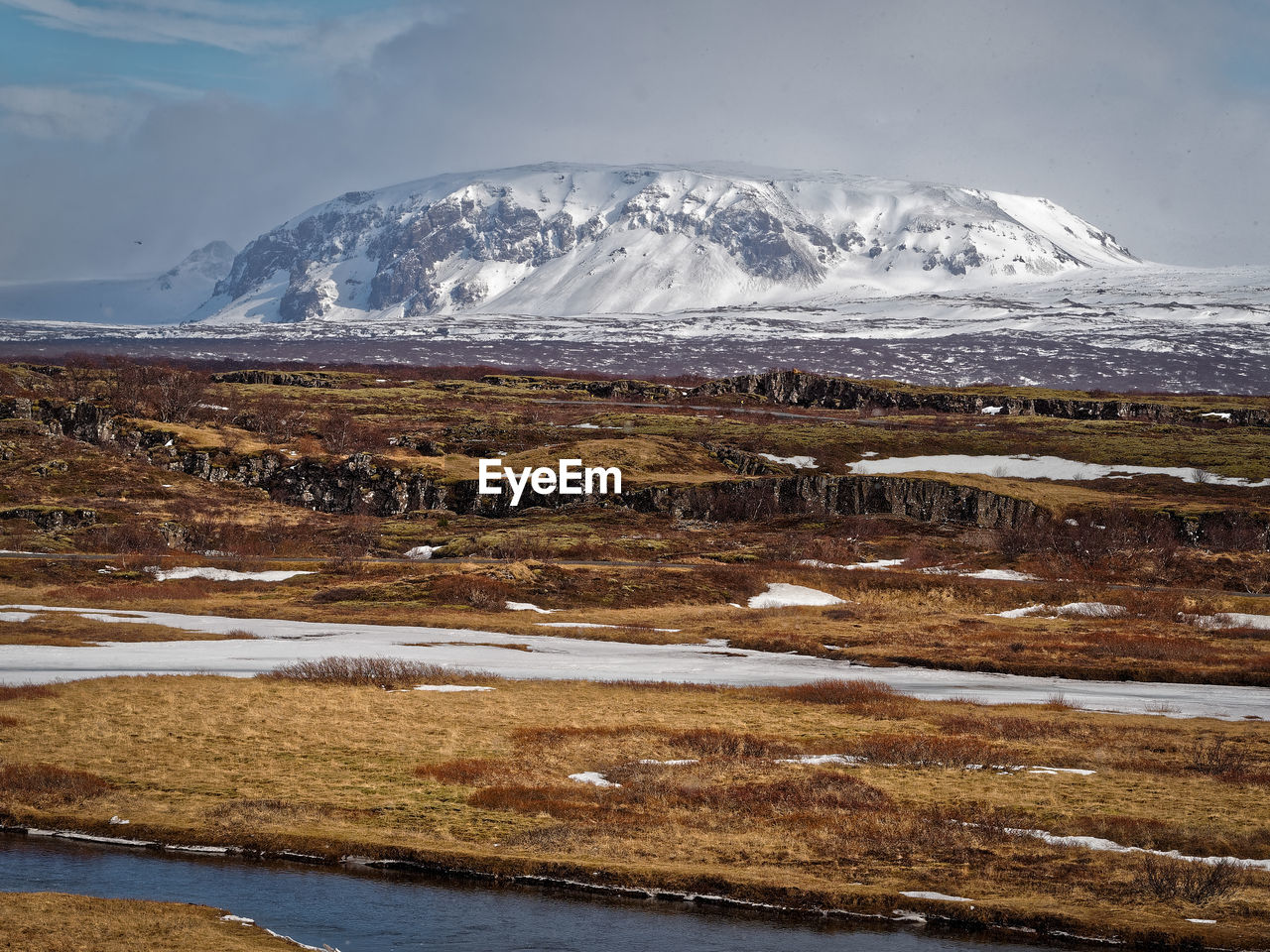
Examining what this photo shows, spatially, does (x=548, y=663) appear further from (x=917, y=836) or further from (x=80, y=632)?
(x=917, y=836)

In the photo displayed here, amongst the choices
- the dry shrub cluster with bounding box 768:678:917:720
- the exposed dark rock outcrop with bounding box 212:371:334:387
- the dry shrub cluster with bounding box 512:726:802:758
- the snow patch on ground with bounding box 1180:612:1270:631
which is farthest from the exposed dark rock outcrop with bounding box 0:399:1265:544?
the exposed dark rock outcrop with bounding box 212:371:334:387

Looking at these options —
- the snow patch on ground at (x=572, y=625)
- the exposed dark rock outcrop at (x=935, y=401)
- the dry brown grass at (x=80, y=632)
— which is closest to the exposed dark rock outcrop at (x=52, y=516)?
the dry brown grass at (x=80, y=632)

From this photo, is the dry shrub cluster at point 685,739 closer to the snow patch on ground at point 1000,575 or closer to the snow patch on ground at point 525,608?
the snow patch on ground at point 525,608

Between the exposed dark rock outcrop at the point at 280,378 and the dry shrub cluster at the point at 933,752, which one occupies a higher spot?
the exposed dark rock outcrop at the point at 280,378

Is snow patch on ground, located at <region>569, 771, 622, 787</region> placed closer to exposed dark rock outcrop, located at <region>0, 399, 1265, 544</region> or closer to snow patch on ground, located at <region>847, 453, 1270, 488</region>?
exposed dark rock outcrop, located at <region>0, 399, 1265, 544</region>

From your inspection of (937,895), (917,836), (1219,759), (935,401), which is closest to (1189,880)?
(937,895)
